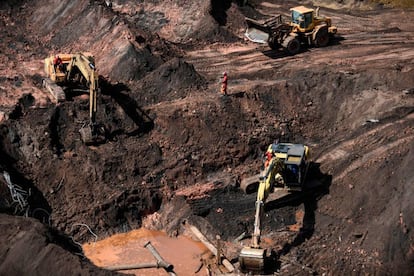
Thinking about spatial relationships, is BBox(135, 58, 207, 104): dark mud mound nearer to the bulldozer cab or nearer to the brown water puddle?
the bulldozer cab

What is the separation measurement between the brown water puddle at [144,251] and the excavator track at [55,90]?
7286 millimetres

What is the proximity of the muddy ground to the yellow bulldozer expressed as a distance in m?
0.64

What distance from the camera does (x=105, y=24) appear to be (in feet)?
111

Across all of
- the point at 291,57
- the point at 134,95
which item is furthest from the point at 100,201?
the point at 291,57

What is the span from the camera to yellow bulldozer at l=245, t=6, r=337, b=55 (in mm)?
33312

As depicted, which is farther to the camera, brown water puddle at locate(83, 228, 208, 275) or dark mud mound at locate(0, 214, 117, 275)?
brown water puddle at locate(83, 228, 208, 275)

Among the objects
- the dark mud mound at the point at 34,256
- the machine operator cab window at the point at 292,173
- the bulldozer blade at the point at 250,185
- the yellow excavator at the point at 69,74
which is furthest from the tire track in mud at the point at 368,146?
the dark mud mound at the point at 34,256

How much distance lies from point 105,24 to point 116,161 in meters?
10.6

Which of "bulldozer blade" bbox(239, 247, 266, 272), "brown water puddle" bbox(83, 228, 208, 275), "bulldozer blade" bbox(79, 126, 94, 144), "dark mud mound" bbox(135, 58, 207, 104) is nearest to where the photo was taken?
"bulldozer blade" bbox(239, 247, 266, 272)

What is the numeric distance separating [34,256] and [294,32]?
64.2ft

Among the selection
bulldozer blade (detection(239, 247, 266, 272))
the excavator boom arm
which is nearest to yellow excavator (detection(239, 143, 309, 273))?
bulldozer blade (detection(239, 247, 266, 272))

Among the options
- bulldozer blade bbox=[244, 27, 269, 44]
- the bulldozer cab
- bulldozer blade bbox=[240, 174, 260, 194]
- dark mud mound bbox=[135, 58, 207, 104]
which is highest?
the bulldozer cab

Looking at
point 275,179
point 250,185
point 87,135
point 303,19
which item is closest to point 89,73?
point 87,135

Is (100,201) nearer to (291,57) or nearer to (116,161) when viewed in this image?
(116,161)
